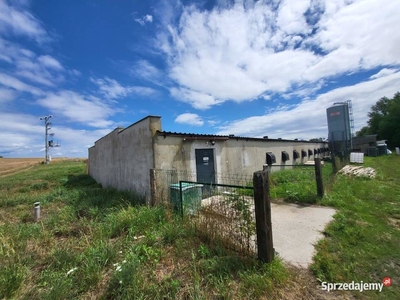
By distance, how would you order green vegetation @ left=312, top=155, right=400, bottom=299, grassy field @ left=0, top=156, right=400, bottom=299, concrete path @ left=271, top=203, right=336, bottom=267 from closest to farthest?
1. grassy field @ left=0, top=156, right=400, bottom=299
2. green vegetation @ left=312, top=155, right=400, bottom=299
3. concrete path @ left=271, top=203, right=336, bottom=267

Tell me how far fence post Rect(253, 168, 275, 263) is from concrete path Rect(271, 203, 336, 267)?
744 millimetres

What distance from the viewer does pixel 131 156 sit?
781cm

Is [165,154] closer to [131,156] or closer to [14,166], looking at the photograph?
[131,156]

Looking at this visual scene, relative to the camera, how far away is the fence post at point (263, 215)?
2688 mm

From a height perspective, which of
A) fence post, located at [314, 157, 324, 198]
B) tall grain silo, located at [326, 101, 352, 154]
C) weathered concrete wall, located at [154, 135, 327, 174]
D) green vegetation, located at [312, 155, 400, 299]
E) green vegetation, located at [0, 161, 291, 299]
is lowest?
green vegetation, located at [312, 155, 400, 299]

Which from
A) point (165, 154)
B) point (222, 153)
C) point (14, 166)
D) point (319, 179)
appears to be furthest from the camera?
point (14, 166)

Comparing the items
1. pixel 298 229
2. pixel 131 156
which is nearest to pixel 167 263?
pixel 298 229

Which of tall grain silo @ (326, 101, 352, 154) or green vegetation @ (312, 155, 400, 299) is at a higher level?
tall grain silo @ (326, 101, 352, 154)

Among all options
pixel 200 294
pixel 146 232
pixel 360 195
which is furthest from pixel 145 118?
pixel 360 195

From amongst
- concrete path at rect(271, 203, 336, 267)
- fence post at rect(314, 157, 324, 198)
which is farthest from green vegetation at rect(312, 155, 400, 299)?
fence post at rect(314, 157, 324, 198)

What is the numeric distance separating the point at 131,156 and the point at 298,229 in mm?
6532

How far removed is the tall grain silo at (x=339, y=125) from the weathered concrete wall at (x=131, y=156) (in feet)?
75.8

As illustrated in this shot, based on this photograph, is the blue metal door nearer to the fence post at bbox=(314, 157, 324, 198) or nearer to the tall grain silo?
the fence post at bbox=(314, 157, 324, 198)

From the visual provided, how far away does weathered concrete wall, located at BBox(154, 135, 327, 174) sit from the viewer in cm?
648
